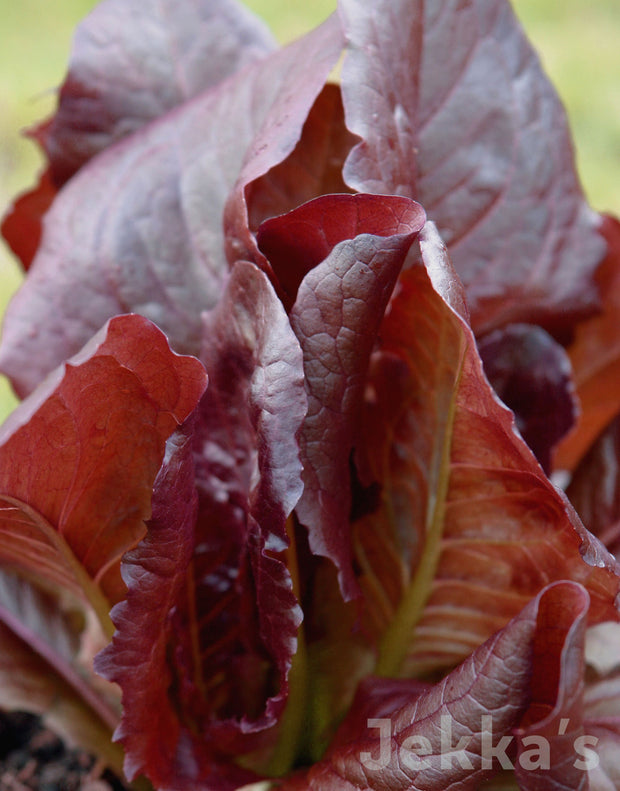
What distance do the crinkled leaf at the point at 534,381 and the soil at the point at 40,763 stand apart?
0.45m

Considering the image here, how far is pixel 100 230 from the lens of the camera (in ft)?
2.19

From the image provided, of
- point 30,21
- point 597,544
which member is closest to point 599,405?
point 597,544

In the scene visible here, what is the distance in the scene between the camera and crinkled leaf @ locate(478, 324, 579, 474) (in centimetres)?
68

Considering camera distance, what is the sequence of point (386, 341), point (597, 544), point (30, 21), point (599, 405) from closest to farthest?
1. point (597, 544)
2. point (386, 341)
3. point (599, 405)
4. point (30, 21)

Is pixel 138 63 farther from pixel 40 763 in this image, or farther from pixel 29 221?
pixel 40 763

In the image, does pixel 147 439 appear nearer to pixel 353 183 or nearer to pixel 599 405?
pixel 353 183

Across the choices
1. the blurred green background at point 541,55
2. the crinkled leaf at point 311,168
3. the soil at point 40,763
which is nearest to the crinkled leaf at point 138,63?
the crinkled leaf at point 311,168

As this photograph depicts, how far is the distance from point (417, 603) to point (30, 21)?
232 centimetres

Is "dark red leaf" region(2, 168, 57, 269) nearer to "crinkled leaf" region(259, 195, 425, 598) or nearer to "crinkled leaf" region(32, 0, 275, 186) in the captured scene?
"crinkled leaf" region(32, 0, 275, 186)

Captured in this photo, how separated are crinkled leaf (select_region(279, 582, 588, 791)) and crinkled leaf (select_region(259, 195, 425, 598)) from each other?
0.31 ft

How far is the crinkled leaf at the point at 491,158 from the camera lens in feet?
2.02

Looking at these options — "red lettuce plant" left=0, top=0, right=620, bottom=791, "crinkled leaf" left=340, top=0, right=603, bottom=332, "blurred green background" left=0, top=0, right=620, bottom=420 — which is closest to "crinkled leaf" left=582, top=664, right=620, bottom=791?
"red lettuce plant" left=0, top=0, right=620, bottom=791

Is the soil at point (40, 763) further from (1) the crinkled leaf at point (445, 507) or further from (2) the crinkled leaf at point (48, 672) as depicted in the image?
(1) the crinkled leaf at point (445, 507)

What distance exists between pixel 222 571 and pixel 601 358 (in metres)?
0.41
